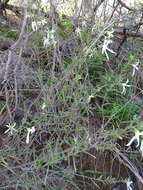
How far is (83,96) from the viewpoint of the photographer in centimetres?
174

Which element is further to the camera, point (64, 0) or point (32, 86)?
point (64, 0)

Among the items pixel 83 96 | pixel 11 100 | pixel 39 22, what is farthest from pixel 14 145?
pixel 39 22

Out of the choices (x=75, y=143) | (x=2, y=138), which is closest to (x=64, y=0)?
(x=2, y=138)

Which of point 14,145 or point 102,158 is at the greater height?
point 14,145

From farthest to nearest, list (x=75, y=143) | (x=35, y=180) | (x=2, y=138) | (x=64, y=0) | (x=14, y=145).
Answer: (x=64, y=0), (x=2, y=138), (x=14, y=145), (x=35, y=180), (x=75, y=143)

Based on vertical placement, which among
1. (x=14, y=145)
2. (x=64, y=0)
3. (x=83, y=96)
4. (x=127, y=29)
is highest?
(x=64, y=0)

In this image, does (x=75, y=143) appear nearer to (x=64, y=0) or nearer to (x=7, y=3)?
(x=64, y=0)

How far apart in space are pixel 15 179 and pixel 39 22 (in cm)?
87

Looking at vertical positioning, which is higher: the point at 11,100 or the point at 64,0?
the point at 64,0

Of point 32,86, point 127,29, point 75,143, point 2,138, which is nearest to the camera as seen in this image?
point 75,143

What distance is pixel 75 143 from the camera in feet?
4.91

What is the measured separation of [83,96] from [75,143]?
1.07 feet

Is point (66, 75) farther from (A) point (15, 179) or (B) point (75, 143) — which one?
(A) point (15, 179)

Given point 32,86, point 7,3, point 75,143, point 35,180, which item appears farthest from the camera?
point 7,3
